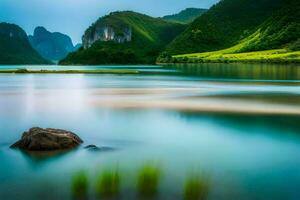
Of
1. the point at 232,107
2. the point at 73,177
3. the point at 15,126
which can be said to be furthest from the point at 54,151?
the point at 232,107

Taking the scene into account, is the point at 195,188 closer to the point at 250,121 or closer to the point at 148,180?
the point at 148,180

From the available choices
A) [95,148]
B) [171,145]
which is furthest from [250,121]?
[95,148]

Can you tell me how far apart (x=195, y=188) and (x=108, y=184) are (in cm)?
236

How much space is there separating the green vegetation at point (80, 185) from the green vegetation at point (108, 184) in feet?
1.09

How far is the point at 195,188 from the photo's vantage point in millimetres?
12336

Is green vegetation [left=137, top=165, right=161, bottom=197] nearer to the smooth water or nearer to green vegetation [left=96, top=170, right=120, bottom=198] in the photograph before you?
the smooth water

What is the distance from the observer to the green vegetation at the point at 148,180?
11.9 metres

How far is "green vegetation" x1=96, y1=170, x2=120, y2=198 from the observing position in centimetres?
1177

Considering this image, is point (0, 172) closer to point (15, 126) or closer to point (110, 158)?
point (110, 158)

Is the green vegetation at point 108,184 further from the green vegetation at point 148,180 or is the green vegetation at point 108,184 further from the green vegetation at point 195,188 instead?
the green vegetation at point 195,188

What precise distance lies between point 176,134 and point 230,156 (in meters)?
5.24

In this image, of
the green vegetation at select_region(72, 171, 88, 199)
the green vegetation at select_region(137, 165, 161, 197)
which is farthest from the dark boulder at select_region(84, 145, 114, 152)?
the green vegetation at select_region(72, 171, 88, 199)

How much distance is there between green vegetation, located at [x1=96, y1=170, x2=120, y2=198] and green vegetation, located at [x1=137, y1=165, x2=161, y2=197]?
0.62 metres

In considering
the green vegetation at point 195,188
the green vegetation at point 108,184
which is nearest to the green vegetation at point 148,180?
the green vegetation at point 108,184
